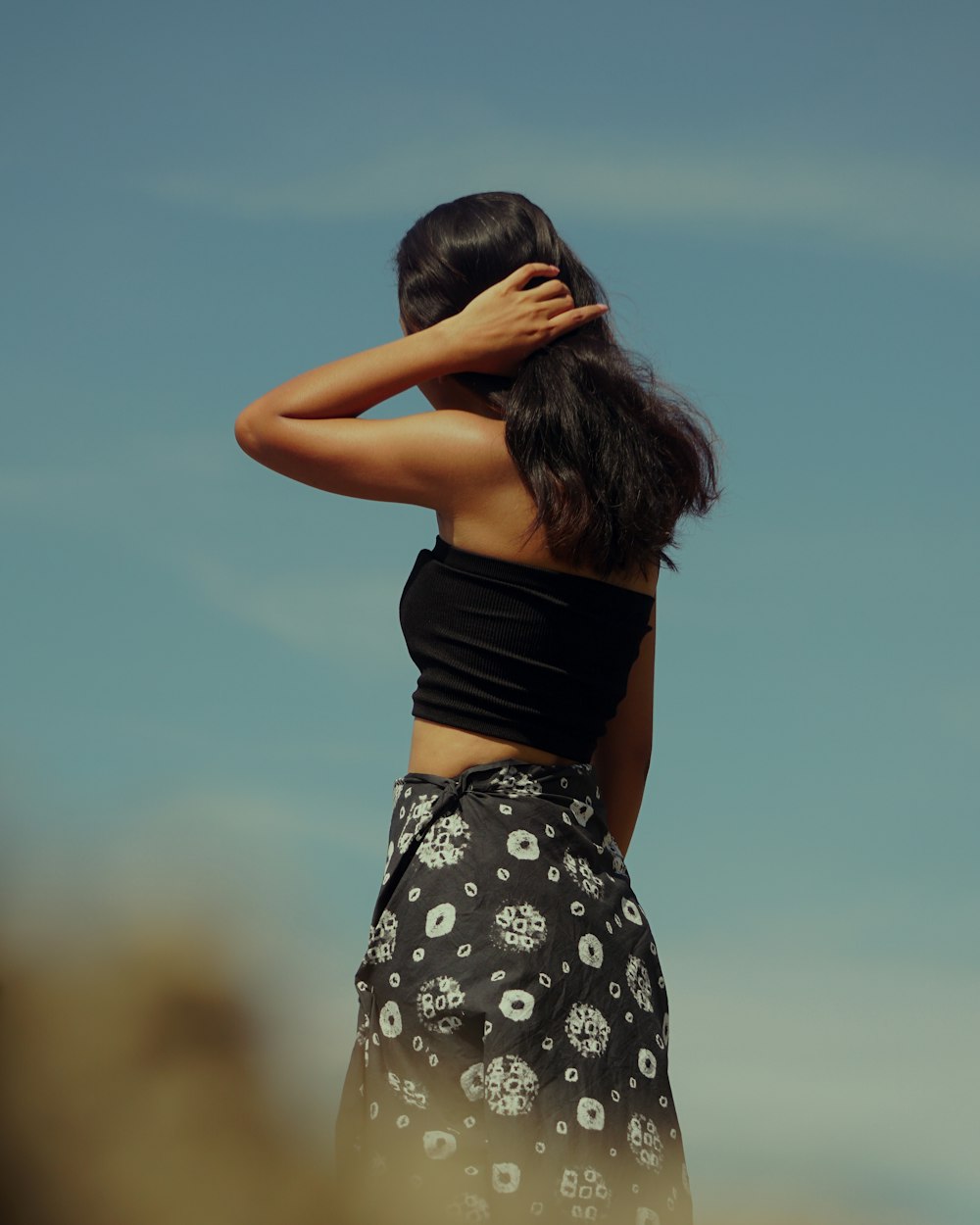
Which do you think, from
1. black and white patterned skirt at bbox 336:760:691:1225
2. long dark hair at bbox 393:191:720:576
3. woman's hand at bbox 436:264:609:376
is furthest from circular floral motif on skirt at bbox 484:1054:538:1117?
woman's hand at bbox 436:264:609:376

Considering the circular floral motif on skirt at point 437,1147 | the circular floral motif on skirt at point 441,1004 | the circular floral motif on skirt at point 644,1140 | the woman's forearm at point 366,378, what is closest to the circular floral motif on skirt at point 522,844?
the circular floral motif on skirt at point 441,1004

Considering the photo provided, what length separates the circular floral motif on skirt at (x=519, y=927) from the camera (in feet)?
6.96

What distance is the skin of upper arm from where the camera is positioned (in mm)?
2293

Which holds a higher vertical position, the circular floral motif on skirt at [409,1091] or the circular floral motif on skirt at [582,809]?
the circular floral motif on skirt at [582,809]

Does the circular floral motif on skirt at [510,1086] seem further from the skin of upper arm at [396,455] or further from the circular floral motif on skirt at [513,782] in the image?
the skin of upper arm at [396,455]

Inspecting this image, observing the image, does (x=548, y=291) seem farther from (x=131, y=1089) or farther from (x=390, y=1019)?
(x=131, y=1089)

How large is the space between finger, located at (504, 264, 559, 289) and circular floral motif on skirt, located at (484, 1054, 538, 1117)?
1.35 metres

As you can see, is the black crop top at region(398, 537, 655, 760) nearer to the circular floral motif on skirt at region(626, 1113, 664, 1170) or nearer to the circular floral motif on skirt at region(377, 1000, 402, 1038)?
the circular floral motif on skirt at region(377, 1000, 402, 1038)

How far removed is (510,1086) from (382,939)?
0.34 metres

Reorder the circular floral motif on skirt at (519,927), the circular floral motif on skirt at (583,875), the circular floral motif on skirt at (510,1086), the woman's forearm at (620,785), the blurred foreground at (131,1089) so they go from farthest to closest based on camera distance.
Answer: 1. the woman's forearm at (620,785)
2. the circular floral motif on skirt at (583,875)
3. the circular floral motif on skirt at (519,927)
4. the circular floral motif on skirt at (510,1086)
5. the blurred foreground at (131,1089)

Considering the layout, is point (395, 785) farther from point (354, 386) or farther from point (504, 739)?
point (354, 386)

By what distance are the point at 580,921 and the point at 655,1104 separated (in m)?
0.34

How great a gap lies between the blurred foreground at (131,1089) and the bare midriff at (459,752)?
1877 millimetres

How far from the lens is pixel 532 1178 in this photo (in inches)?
73.0
